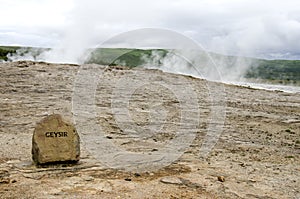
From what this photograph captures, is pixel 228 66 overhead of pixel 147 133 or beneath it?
overhead

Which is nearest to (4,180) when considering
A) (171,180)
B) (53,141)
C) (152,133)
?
(53,141)

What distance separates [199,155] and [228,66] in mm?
43923

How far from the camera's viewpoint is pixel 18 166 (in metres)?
7.82

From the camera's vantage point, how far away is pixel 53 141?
7.72 m

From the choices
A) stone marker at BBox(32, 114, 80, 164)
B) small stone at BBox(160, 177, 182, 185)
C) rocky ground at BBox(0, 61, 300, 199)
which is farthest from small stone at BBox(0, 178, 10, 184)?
small stone at BBox(160, 177, 182, 185)

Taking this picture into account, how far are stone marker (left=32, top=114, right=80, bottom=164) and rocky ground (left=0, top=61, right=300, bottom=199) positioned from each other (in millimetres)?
173

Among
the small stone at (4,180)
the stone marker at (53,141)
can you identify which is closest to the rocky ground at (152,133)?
the small stone at (4,180)

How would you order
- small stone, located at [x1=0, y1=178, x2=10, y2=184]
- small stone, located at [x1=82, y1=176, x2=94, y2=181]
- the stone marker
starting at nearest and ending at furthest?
small stone, located at [x1=0, y1=178, x2=10, y2=184]
small stone, located at [x1=82, y1=176, x2=94, y2=181]
the stone marker

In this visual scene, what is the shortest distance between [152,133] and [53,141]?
4.66m

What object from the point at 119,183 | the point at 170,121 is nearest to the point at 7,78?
the point at 170,121

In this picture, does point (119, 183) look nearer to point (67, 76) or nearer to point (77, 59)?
point (67, 76)

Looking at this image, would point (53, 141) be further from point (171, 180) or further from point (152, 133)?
point (152, 133)

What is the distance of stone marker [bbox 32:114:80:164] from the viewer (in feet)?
25.2

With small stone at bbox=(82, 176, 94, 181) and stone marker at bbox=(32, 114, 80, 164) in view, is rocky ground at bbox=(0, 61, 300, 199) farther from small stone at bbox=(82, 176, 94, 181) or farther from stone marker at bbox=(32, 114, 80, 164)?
stone marker at bbox=(32, 114, 80, 164)
